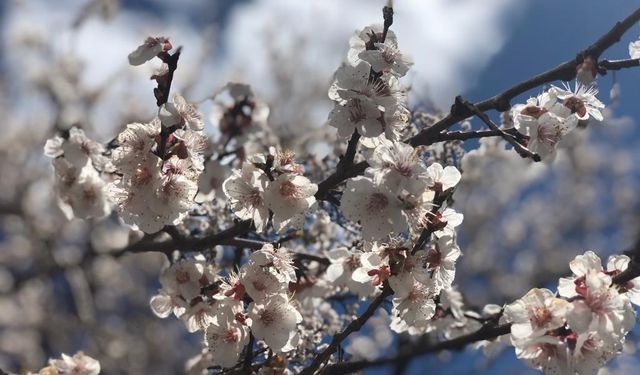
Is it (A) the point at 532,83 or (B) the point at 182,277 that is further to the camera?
(B) the point at 182,277

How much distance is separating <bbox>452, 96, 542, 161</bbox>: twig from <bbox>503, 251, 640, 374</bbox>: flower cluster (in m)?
0.31

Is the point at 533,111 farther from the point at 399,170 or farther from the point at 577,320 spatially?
the point at 577,320

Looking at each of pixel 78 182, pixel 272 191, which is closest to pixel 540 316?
pixel 272 191

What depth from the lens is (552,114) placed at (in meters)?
1.96

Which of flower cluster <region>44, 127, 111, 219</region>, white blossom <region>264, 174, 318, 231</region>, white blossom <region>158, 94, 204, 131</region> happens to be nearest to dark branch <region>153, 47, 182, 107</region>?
white blossom <region>158, 94, 204, 131</region>

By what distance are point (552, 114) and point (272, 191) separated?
86 centimetres

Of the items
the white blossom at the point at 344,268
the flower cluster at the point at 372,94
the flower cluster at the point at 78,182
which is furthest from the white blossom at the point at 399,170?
the flower cluster at the point at 78,182

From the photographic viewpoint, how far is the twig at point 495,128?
1844mm

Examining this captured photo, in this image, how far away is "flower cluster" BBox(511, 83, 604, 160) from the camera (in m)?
1.95

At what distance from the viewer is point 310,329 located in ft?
8.66

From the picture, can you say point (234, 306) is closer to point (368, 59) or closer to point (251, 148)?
point (368, 59)

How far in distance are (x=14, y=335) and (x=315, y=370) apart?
7386 mm

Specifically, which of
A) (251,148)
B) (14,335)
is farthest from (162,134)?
(14,335)

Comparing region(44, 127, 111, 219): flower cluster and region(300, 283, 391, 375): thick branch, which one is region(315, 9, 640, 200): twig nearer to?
region(300, 283, 391, 375): thick branch
